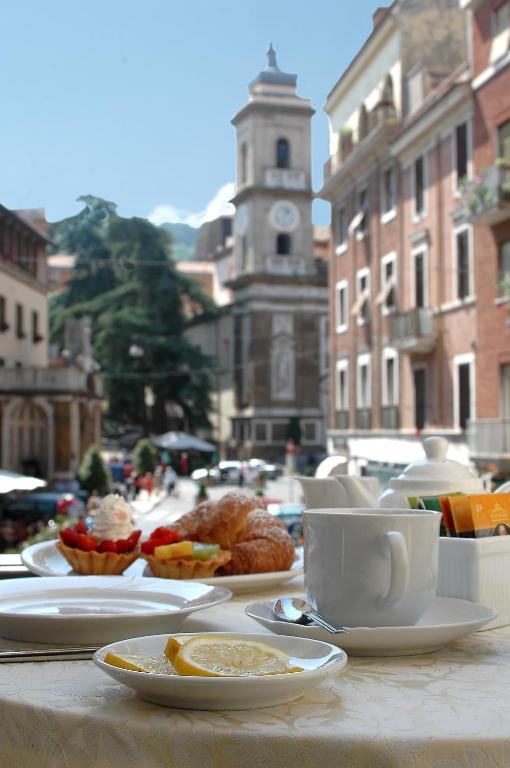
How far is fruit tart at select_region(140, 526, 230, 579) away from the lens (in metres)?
1.63

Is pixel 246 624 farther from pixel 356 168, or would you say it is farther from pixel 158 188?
pixel 356 168

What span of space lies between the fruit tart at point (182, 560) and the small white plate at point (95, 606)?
0.17 meters

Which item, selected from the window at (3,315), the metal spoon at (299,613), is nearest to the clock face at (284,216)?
the window at (3,315)

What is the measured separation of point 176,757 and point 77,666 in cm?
26

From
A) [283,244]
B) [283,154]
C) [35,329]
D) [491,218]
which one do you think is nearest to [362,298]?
[491,218]

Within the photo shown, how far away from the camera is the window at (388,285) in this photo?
58.5 feet

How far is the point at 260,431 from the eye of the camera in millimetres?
37219

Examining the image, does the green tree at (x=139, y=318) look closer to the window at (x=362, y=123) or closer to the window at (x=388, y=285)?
the window at (x=362, y=123)

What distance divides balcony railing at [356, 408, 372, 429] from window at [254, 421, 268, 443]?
1706 centimetres

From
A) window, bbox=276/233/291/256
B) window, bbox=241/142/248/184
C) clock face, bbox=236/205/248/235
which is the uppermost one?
window, bbox=241/142/248/184

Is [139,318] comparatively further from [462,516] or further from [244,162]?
[462,516]

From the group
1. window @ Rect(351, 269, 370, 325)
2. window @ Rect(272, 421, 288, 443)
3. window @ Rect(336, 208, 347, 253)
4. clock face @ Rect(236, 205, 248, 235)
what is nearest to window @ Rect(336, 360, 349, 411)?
window @ Rect(351, 269, 370, 325)

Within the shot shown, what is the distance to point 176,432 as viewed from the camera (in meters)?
35.2

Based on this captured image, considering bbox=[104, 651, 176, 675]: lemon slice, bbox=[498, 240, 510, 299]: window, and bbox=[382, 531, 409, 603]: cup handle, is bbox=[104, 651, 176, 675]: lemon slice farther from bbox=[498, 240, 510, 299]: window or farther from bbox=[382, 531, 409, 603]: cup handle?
bbox=[498, 240, 510, 299]: window
